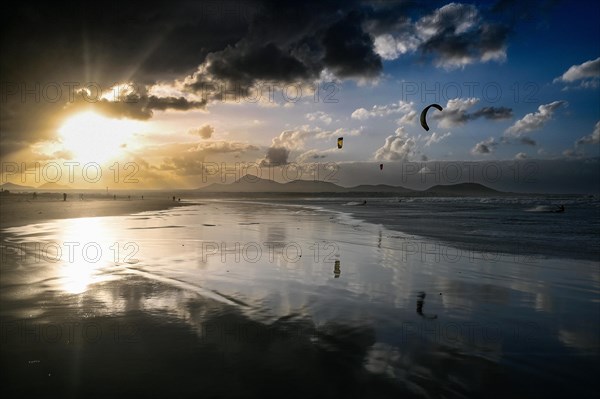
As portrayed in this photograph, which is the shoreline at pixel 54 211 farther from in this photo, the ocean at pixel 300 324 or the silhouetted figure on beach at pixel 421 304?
the silhouetted figure on beach at pixel 421 304

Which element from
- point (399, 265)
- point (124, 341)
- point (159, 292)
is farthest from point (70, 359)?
point (399, 265)

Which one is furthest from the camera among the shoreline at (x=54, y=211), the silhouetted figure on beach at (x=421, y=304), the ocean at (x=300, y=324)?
the shoreline at (x=54, y=211)

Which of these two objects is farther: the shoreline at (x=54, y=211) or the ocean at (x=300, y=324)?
the shoreline at (x=54, y=211)

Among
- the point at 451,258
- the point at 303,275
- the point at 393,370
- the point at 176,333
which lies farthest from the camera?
the point at 451,258

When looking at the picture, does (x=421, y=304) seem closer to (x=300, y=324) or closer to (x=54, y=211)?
(x=300, y=324)

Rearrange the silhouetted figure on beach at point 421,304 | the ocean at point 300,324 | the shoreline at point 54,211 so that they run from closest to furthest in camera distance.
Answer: the ocean at point 300,324
the silhouetted figure on beach at point 421,304
the shoreline at point 54,211

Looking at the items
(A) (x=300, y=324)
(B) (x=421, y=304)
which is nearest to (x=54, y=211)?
(A) (x=300, y=324)

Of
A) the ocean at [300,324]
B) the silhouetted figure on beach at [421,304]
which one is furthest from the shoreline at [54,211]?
the silhouetted figure on beach at [421,304]

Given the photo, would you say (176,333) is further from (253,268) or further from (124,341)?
(253,268)

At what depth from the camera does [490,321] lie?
6941mm

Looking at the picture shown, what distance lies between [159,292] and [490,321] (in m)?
6.88

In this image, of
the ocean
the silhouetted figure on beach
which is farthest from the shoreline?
the silhouetted figure on beach

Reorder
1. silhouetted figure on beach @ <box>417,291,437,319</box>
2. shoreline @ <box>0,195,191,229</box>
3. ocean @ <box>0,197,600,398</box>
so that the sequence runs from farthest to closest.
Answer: shoreline @ <box>0,195,191,229</box>
silhouetted figure on beach @ <box>417,291,437,319</box>
ocean @ <box>0,197,600,398</box>

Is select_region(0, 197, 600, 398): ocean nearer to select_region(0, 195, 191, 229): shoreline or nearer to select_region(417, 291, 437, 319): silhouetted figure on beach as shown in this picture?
select_region(417, 291, 437, 319): silhouetted figure on beach
